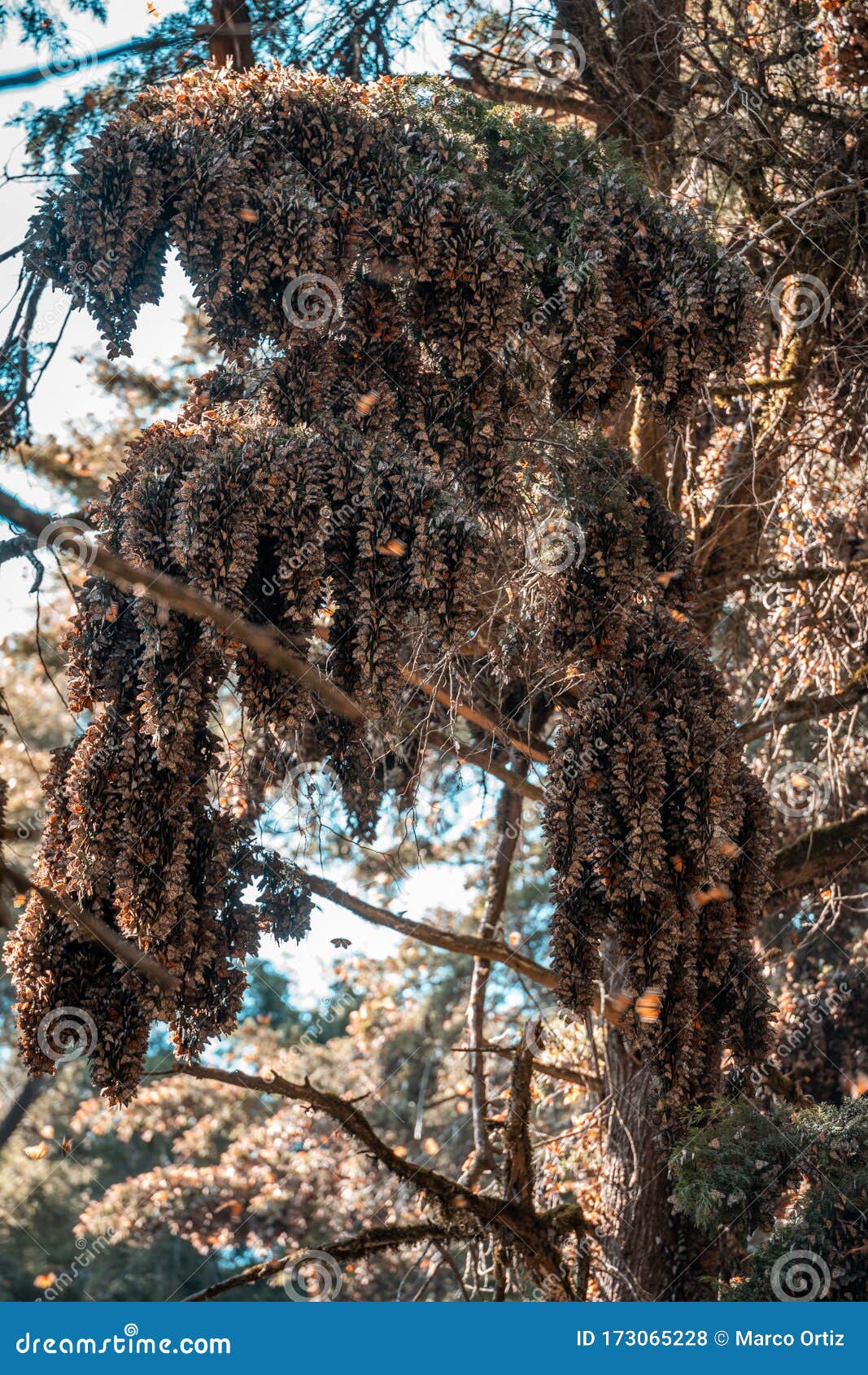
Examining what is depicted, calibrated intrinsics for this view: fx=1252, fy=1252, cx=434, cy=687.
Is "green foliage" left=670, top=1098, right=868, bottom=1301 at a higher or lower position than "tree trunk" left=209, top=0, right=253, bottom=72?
lower

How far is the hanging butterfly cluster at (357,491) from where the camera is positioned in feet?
10.2

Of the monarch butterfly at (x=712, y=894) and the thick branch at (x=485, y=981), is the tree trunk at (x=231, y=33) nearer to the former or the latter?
the thick branch at (x=485, y=981)

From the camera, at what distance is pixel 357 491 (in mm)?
3217

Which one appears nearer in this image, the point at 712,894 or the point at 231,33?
the point at 712,894

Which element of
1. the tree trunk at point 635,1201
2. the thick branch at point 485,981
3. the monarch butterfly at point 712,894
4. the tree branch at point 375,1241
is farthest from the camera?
the thick branch at point 485,981

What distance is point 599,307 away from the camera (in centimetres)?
355

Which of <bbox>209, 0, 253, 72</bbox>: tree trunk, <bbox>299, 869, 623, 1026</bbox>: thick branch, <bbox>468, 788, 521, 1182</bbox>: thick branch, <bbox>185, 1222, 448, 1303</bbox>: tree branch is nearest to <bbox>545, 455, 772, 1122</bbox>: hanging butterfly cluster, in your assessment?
<bbox>185, 1222, 448, 1303</bbox>: tree branch

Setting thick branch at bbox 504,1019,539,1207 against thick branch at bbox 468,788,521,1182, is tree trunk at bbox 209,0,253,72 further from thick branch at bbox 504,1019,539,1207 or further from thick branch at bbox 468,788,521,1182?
thick branch at bbox 504,1019,539,1207

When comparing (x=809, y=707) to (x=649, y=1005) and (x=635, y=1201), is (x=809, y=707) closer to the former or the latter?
(x=635, y=1201)

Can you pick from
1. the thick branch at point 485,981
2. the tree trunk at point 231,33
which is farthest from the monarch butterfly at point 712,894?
the tree trunk at point 231,33

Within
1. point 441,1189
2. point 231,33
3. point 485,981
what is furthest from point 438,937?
point 231,33

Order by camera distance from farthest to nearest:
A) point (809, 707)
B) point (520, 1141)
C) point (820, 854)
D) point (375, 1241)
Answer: point (820, 854), point (809, 707), point (520, 1141), point (375, 1241)

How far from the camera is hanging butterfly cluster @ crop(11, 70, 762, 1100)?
3111mm

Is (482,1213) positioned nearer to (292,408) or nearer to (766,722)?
(766,722)
